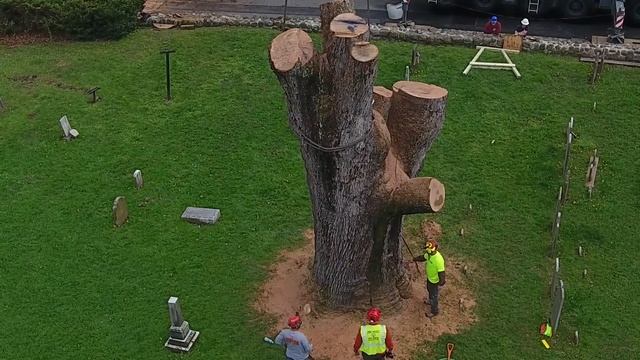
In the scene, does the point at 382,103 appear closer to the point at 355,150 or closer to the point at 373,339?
the point at 355,150

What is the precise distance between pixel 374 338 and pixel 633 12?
15.9m

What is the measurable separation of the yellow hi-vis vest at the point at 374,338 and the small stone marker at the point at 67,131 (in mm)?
9294

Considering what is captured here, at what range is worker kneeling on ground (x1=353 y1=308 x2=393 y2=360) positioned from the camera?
980 centimetres

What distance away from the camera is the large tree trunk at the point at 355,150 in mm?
9562

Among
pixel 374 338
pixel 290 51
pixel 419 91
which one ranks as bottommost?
pixel 374 338

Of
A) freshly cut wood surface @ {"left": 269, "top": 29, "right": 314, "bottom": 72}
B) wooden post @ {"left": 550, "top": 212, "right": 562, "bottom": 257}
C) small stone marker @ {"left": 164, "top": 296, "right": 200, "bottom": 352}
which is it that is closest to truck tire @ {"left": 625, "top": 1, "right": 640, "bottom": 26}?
wooden post @ {"left": 550, "top": 212, "right": 562, "bottom": 257}

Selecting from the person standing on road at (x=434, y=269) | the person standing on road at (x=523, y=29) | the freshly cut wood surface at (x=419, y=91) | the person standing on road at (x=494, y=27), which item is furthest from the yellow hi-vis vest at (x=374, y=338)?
the person standing on road at (x=494, y=27)

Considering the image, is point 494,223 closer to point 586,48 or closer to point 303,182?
point 303,182

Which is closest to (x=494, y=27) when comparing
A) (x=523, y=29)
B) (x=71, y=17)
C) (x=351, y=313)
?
(x=523, y=29)

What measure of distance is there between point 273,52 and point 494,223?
6.00m

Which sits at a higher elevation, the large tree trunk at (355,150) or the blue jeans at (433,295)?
the large tree trunk at (355,150)

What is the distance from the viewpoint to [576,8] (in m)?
22.2

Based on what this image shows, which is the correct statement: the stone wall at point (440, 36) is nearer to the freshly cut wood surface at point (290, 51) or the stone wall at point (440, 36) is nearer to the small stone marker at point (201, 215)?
the small stone marker at point (201, 215)

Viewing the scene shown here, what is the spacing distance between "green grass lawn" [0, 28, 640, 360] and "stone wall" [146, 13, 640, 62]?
2.17 feet
